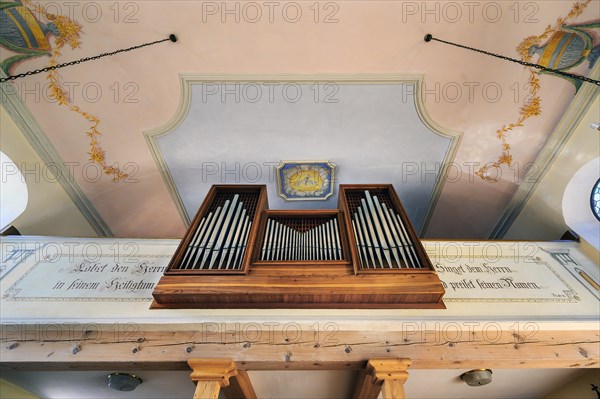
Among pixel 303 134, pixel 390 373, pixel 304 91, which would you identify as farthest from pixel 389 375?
pixel 304 91

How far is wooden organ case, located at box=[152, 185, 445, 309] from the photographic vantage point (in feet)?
7.63

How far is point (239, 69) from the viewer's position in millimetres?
3162

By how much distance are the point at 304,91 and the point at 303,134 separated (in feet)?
1.60

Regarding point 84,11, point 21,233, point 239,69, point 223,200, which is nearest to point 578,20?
point 239,69

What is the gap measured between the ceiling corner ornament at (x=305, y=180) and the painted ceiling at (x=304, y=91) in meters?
0.12

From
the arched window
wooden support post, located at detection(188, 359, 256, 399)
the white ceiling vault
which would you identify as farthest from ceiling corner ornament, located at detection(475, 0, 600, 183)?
wooden support post, located at detection(188, 359, 256, 399)

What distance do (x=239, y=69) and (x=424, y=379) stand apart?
3538 millimetres

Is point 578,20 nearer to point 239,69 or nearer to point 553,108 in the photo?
point 553,108

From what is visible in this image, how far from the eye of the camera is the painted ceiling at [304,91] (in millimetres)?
2803

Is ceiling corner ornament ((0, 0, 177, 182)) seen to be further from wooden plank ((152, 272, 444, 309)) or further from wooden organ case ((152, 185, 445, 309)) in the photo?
wooden plank ((152, 272, 444, 309))

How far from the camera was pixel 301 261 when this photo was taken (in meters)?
2.55

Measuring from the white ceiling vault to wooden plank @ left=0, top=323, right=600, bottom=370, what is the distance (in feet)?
6.57

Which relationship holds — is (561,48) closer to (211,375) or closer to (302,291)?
(302,291)

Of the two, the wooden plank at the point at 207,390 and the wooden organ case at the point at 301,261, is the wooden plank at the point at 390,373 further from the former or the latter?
the wooden plank at the point at 207,390
